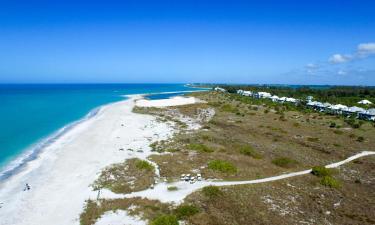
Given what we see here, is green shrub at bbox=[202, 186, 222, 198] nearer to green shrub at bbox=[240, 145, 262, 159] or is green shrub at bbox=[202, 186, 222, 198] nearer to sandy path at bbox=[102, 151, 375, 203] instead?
sandy path at bbox=[102, 151, 375, 203]

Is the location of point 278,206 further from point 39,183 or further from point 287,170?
point 39,183

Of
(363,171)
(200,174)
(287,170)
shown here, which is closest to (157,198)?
(200,174)

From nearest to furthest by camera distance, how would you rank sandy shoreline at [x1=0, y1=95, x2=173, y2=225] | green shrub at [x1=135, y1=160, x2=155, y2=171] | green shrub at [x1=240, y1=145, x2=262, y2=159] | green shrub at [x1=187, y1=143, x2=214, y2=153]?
sandy shoreline at [x1=0, y1=95, x2=173, y2=225] < green shrub at [x1=135, y1=160, x2=155, y2=171] < green shrub at [x1=240, y1=145, x2=262, y2=159] < green shrub at [x1=187, y1=143, x2=214, y2=153]

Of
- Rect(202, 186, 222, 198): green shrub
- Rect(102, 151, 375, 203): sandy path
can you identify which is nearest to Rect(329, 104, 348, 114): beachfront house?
Rect(102, 151, 375, 203): sandy path

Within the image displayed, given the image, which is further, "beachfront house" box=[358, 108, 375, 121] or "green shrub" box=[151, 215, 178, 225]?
"beachfront house" box=[358, 108, 375, 121]

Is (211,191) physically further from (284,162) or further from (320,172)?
(284,162)

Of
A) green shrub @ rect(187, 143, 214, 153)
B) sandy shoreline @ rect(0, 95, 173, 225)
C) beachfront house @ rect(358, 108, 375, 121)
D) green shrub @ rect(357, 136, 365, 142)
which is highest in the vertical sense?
beachfront house @ rect(358, 108, 375, 121)

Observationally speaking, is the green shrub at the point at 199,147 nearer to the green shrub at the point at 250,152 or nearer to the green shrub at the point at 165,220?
the green shrub at the point at 250,152

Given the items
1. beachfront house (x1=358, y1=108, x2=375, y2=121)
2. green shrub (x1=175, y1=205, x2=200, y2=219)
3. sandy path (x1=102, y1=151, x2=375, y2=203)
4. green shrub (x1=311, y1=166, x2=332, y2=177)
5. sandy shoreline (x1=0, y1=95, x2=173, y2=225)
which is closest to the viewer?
green shrub (x1=175, y1=205, x2=200, y2=219)
